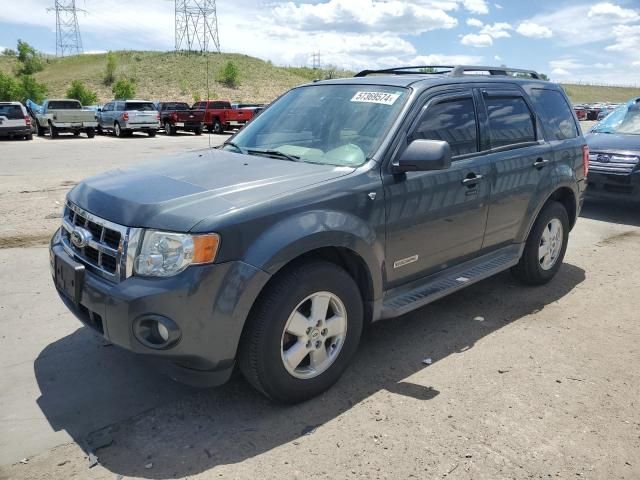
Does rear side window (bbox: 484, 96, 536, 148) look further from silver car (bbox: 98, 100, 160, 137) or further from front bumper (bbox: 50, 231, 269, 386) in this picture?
silver car (bbox: 98, 100, 160, 137)

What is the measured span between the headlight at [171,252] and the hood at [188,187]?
0.18ft

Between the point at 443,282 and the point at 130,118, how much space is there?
24.0 metres

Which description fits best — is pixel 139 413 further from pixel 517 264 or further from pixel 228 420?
pixel 517 264

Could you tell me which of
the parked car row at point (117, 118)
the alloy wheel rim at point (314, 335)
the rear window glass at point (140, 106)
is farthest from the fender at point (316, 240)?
the rear window glass at point (140, 106)

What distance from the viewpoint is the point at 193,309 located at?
108 inches

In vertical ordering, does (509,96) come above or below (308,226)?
above

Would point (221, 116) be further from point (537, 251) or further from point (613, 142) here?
A: point (537, 251)

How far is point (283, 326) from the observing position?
3.01m

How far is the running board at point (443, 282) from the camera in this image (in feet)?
12.1

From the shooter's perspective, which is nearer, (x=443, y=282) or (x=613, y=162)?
(x=443, y=282)

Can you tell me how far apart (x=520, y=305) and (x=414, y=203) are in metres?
1.84

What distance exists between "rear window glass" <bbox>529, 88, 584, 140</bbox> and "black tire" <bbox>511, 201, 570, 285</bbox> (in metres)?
0.69

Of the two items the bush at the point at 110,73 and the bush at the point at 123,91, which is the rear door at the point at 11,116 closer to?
the bush at the point at 123,91

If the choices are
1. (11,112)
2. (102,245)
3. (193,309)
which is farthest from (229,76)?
(193,309)
